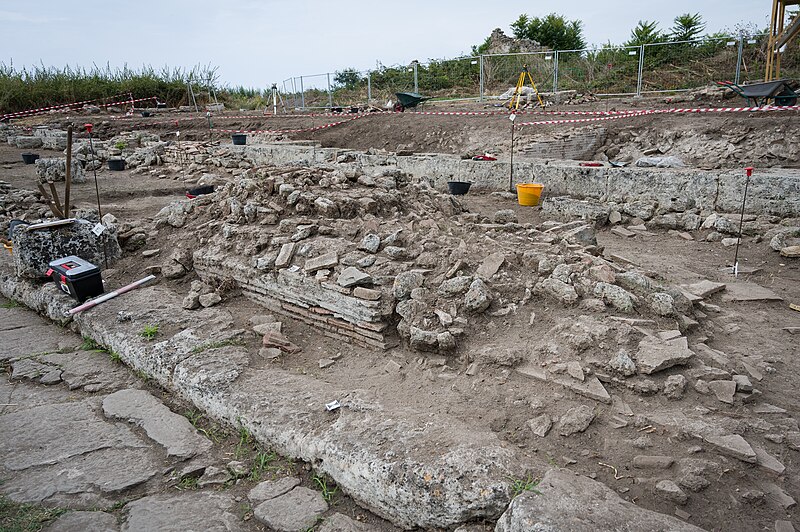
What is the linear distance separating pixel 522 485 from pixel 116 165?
45.3 ft

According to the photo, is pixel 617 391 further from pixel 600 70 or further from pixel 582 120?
pixel 600 70

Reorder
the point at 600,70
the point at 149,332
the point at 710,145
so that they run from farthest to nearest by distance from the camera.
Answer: the point at 600,70
the point at 710,145
the point at 149,332

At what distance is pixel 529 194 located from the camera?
7887 mm

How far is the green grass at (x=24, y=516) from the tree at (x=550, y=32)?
26726mm

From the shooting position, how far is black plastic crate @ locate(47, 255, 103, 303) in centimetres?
499

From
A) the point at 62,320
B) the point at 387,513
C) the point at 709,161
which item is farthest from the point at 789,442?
the point at 709,161

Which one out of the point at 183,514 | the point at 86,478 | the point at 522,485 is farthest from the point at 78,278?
the point at 522,485

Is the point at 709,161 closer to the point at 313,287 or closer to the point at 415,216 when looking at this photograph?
the point at 415,216

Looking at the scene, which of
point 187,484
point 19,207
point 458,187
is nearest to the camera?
point 187,484

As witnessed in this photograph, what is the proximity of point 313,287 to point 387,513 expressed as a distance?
2.03 metres

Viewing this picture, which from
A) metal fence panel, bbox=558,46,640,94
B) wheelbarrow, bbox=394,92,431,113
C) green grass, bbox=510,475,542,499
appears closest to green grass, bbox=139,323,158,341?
green grass, bbox=510,475,542,499

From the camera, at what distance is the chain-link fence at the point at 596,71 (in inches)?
642

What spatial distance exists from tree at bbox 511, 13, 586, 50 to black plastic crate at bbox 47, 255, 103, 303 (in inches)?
971

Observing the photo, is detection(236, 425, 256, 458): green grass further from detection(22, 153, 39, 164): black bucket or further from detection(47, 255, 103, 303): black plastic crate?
detection(22, 153, 39, 164): black bucket
